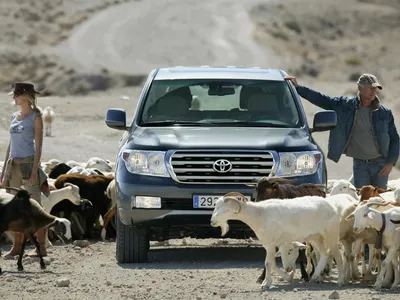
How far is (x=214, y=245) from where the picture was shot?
15977 millimetres

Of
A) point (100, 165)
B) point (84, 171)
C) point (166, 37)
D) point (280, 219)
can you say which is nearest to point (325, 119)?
point (280, 219)

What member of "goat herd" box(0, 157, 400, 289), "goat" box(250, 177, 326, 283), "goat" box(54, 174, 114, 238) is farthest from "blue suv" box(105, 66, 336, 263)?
"goat" box(54, 174, 114, 238)

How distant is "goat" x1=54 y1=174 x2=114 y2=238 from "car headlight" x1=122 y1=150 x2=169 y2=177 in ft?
10.6

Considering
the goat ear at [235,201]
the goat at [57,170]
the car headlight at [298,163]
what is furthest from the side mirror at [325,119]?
the goat at [57,170]

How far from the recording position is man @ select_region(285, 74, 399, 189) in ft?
48.6

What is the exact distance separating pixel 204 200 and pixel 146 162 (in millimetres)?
757

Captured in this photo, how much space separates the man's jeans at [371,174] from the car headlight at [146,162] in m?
2.71

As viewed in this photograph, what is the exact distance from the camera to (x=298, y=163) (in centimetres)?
1343

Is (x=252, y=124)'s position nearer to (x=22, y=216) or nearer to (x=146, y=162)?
(x=146, y=162)

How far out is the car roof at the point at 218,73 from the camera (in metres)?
14.7

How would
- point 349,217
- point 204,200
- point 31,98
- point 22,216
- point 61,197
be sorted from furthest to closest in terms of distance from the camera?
point 61,197 < point 31,98 < point 204,200 < point 22,216 < point 349,217

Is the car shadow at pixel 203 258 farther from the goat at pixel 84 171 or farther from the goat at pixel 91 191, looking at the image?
the goat at pixel 84 171

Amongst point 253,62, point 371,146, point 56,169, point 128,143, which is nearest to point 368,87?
point 371,146

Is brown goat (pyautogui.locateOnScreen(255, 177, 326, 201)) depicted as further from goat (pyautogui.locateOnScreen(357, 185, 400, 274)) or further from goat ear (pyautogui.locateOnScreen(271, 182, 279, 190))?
goat (pyautogui.locateOnScreen(357, 185, 400, 274))
